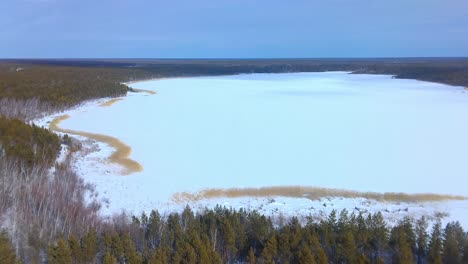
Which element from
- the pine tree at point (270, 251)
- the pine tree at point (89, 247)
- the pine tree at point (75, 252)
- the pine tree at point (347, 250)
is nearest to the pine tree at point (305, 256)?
the pine tree at point (270, 251)

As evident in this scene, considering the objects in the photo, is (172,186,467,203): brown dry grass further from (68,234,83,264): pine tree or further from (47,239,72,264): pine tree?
(47,239,72,264): pine tree

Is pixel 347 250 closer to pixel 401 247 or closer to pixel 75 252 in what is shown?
pixel 401 247

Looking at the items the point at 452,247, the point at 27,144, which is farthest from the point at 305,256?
the point at 27,144

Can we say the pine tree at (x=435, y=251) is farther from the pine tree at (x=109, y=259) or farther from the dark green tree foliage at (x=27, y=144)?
the dark green tree foliage at (x=27, y=144)

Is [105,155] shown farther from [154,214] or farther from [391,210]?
[391,210]

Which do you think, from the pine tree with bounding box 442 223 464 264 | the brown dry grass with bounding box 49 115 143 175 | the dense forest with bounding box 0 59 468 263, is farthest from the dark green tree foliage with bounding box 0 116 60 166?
the pine tree with bounding box 442 223 464 264

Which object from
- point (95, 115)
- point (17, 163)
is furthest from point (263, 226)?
point (95, 115)
